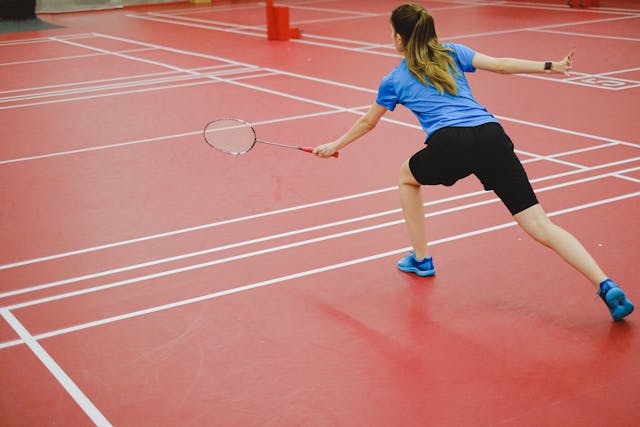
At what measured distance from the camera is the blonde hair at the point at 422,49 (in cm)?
444

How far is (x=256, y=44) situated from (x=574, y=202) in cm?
926

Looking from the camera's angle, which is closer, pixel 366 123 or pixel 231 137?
pixel 366 123

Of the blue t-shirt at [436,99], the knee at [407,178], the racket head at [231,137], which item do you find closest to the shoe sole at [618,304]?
the blue t-shirt at [436,99]

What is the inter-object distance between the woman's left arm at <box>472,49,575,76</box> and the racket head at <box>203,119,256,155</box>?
180 centimetres

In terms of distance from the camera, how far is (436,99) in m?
4.51

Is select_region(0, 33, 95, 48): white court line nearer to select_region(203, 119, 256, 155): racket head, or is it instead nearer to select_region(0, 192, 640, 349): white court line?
select_region(203, 119, 256, 155): racket head

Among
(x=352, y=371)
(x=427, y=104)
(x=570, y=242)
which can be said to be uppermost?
(x=427, y=104)

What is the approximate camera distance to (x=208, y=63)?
1292cm

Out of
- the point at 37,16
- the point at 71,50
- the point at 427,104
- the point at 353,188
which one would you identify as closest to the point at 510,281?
the point at 427,104

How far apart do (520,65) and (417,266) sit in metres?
1.32

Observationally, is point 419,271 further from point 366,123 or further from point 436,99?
point 436,99

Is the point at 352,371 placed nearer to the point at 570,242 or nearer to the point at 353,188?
the point at 570,242

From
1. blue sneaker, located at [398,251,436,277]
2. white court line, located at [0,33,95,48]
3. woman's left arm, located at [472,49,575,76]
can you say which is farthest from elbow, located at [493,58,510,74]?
white court line, located at [0,33,95,48]

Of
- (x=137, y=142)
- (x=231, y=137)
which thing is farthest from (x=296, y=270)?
(x=137, y=142)
